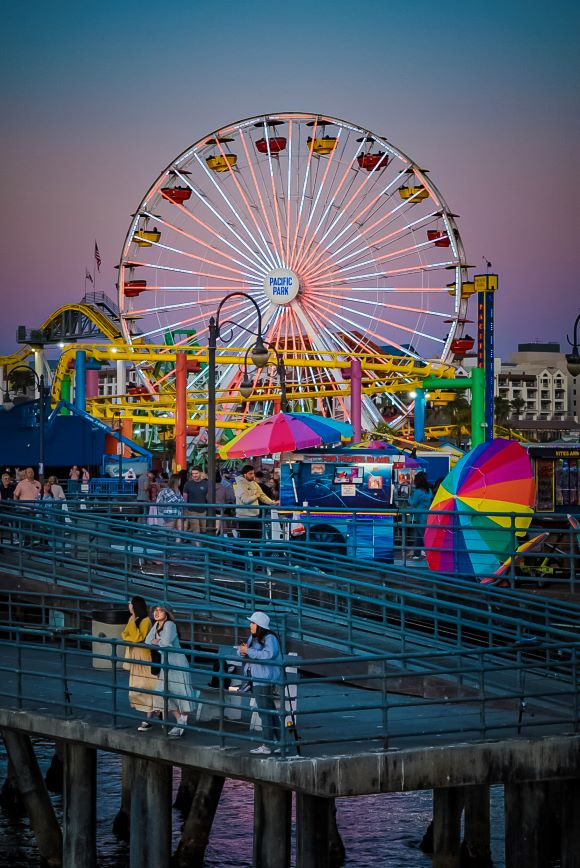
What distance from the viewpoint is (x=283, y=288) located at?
66562mm

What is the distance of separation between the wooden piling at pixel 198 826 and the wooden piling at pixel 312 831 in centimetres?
496

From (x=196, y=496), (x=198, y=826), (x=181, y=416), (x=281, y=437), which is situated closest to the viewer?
(x=198, y=826)

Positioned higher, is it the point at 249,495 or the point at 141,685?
the point at 249,495

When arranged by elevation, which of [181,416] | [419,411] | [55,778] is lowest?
[55,778]

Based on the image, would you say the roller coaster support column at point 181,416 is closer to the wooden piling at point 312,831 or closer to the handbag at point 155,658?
the handbag at point 155,658

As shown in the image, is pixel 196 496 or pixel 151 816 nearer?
pixel 151 816

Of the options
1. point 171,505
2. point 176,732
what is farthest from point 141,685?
point 171,505

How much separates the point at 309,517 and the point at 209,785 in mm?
8329

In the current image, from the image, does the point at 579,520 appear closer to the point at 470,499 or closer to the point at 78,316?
the point at 470,499

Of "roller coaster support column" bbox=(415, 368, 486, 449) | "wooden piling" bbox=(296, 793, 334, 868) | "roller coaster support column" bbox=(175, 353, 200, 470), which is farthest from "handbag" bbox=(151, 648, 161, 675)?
"roller coaster support column" bbox=(415, 368, 486, 449)

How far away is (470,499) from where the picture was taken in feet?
82.5

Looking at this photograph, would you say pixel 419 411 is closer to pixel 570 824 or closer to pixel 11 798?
pixel 11 798

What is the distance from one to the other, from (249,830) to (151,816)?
24.9ft

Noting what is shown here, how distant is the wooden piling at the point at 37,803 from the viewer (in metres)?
20.1
